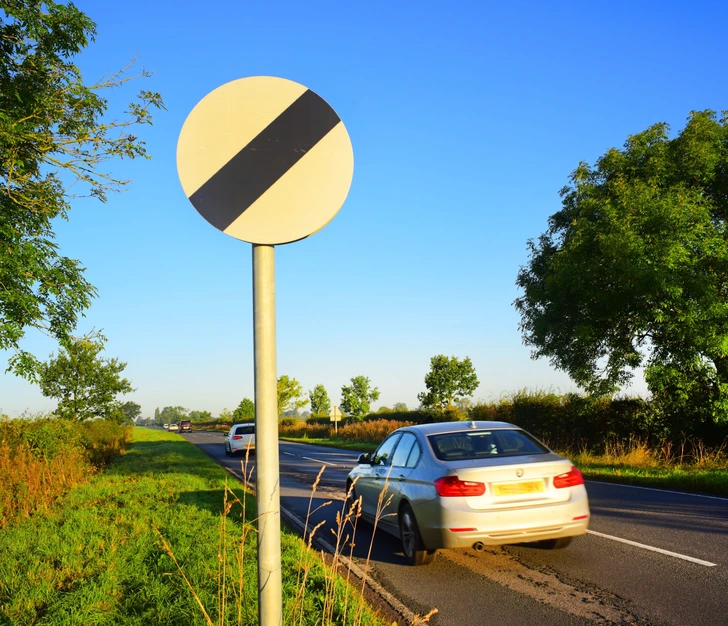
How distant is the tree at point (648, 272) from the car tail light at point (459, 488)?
49.3 ft

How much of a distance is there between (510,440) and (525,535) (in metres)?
1.26

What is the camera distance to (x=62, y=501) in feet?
35.2

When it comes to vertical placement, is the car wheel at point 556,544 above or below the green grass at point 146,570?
below

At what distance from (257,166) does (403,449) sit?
19.7 feet

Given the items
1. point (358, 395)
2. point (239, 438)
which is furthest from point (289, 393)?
point (239, 438)

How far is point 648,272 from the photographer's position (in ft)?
62.4

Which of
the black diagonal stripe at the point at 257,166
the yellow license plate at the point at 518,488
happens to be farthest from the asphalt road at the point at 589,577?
the black diagonal stripe at the point at 257,166

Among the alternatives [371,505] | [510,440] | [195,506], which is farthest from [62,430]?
[510,440]

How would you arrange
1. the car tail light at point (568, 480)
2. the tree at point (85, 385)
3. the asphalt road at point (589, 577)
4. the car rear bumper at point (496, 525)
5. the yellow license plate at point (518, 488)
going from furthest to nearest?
1. the tree at point (85, 385)
2. the car tail light at point (568, 480)
3. the yellow license plate at point (518, 488)
4. the car rear bumper at point (496, 525)
5. the asphalt road at point (589, 577)

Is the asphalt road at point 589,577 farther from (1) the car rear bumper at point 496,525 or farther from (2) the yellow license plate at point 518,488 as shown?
(2) the yellow license plate at point 518,488

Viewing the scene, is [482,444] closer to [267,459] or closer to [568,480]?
[568,480]

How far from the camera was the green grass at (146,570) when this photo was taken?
4.54 metres

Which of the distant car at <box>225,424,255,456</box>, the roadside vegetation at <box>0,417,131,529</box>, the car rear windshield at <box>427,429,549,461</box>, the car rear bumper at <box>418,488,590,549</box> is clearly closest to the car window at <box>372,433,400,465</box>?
the car rear windshield at <box>427,429,549,461</box>

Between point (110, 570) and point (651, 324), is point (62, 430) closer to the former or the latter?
point (110, 570)
